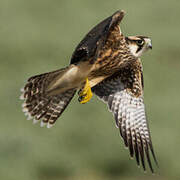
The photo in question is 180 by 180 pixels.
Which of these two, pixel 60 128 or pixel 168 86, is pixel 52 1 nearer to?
pixel 168 86

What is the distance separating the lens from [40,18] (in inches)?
801

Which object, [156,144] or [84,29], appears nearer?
[156,144]

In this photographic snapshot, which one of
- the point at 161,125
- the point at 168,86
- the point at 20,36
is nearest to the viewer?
the point at 161,125

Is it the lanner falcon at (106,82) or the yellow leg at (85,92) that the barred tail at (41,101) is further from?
the yellow leg at (85,92)

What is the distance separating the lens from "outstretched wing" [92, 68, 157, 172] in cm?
1153

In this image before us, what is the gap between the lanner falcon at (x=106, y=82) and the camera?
10.6 m

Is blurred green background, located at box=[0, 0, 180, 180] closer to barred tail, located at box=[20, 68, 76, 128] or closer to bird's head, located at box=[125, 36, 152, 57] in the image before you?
barred tail, located at box=[20, 68, 76, 128]

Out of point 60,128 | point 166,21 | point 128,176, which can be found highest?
point 166,21

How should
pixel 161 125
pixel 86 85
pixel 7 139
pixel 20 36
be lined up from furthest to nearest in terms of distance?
pixel 20 36, pixel 161 125, pixel 7 139, pixel 86 85

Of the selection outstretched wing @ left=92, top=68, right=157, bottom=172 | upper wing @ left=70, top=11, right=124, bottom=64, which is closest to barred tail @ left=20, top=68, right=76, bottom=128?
outstretched wing @ left=92, top=68, right=157, bottom=172

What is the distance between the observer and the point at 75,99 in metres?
16.2

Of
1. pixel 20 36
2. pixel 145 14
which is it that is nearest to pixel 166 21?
pixel 145 14

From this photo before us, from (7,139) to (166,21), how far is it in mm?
7552

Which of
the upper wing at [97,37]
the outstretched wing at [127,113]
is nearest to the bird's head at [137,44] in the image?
the upper wing at [97,37]
